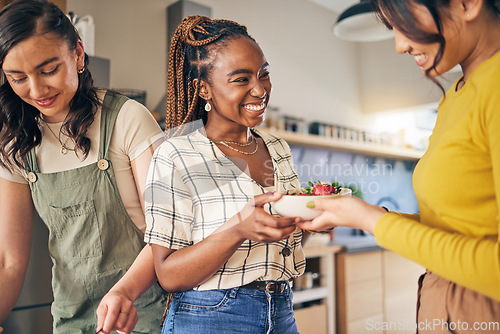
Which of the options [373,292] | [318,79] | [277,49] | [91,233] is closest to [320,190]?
[91,233]

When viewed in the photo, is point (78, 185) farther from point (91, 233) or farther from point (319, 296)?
point (319, 296)

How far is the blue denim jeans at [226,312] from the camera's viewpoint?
86 cm

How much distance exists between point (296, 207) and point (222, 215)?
7.4 inches

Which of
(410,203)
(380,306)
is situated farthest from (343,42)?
(380,306)

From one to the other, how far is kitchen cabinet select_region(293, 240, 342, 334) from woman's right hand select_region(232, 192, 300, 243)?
208cm

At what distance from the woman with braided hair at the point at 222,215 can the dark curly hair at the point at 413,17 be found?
0.34 meters

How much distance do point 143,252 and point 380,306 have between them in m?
2.77

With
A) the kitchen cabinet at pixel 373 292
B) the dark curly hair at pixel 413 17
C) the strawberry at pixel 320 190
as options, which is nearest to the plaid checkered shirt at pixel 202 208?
the strawberry at pixel 320 190

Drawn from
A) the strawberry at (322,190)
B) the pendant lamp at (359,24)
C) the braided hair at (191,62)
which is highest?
the pendant lamp at (359,24)

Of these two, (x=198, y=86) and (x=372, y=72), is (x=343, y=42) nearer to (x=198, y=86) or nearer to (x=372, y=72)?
(x=372, y=72)

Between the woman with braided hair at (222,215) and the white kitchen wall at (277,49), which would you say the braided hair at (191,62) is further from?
the white kitchen wall at (277,49)

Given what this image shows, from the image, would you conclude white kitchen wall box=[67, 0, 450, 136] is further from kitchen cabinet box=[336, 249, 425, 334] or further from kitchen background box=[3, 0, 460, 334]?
kitchen cabinet box=[336, 249, 425, 334]

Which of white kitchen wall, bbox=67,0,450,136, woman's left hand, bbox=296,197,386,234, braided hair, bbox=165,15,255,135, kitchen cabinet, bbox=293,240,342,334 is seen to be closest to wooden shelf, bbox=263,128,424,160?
white kitchen wall, bbox=67,0,450,136

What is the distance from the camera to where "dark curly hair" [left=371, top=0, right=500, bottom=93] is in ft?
1.99
